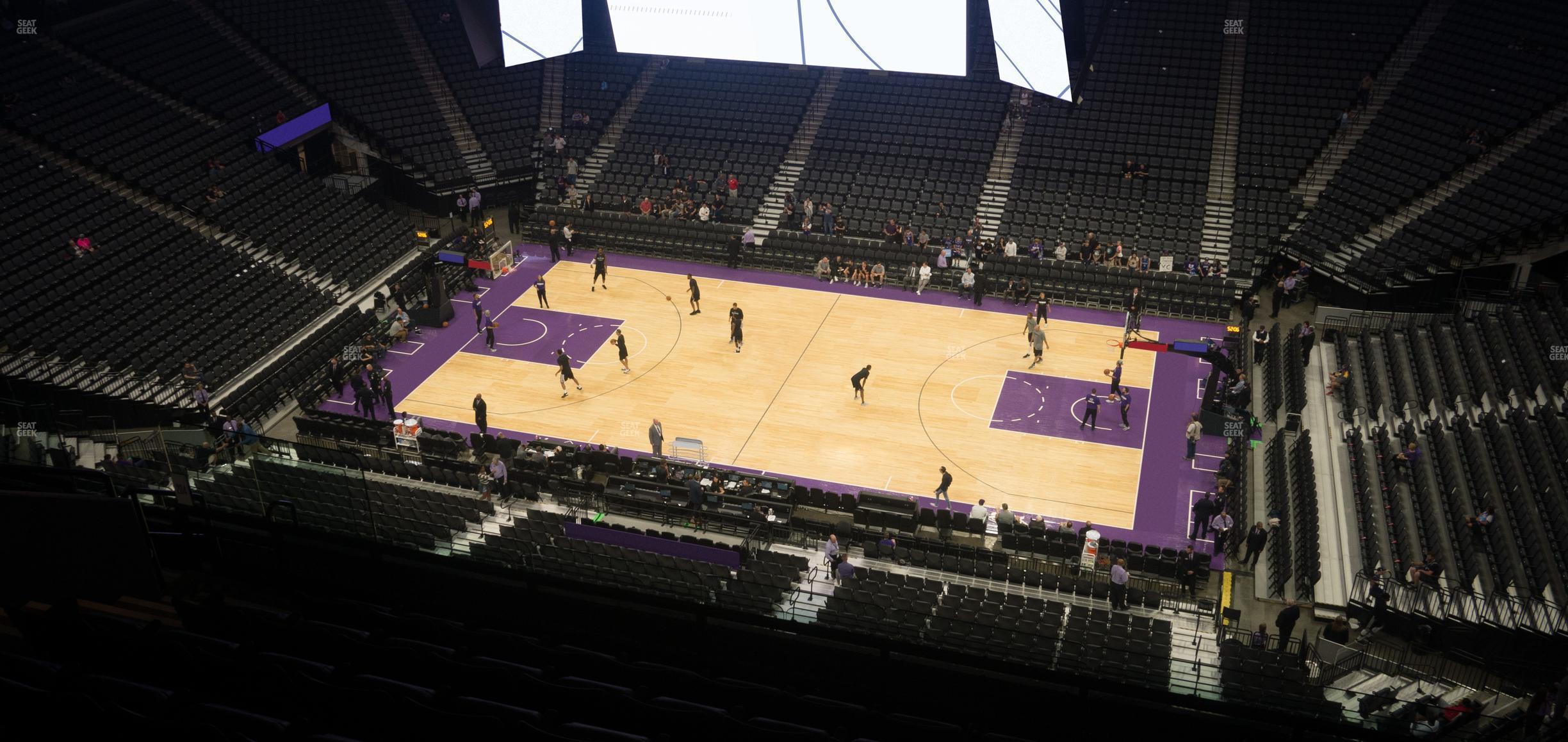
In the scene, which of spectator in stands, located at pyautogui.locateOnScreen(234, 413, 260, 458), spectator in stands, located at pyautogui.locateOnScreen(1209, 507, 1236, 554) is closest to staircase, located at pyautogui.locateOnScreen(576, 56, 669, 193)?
spectator in stands, located at pyautogui.locateOnScreen(234, 413, 260, 458)

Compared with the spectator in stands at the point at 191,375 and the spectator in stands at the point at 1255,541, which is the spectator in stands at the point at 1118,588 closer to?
the spectator in stands at the point at 1255,541

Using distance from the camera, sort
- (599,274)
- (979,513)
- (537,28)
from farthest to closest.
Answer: (537,28)
(599,274)
(979,513)

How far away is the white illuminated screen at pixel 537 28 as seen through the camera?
3894 centimetres

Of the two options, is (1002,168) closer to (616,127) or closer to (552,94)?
(616,127)

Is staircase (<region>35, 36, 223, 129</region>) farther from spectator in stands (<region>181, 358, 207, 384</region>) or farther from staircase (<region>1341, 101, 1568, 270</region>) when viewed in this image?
staircase (<region>1341, 101, 1568, 270</region>)

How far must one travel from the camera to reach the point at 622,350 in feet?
106

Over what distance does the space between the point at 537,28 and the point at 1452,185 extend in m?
29.7

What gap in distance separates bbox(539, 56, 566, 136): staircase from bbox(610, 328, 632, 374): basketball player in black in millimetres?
15788

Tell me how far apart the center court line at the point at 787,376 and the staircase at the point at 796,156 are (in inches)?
208

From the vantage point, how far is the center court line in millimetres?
29328

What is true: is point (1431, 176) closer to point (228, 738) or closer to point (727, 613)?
point (727, 613)

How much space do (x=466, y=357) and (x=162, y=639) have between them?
2261 centimetres

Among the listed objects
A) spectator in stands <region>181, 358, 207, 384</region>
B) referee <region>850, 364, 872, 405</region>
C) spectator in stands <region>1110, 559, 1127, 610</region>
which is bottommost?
spectator in stands <region>1110, 559, 1127, 610</region>

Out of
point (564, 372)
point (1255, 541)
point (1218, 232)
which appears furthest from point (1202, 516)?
point (1218, 232)
